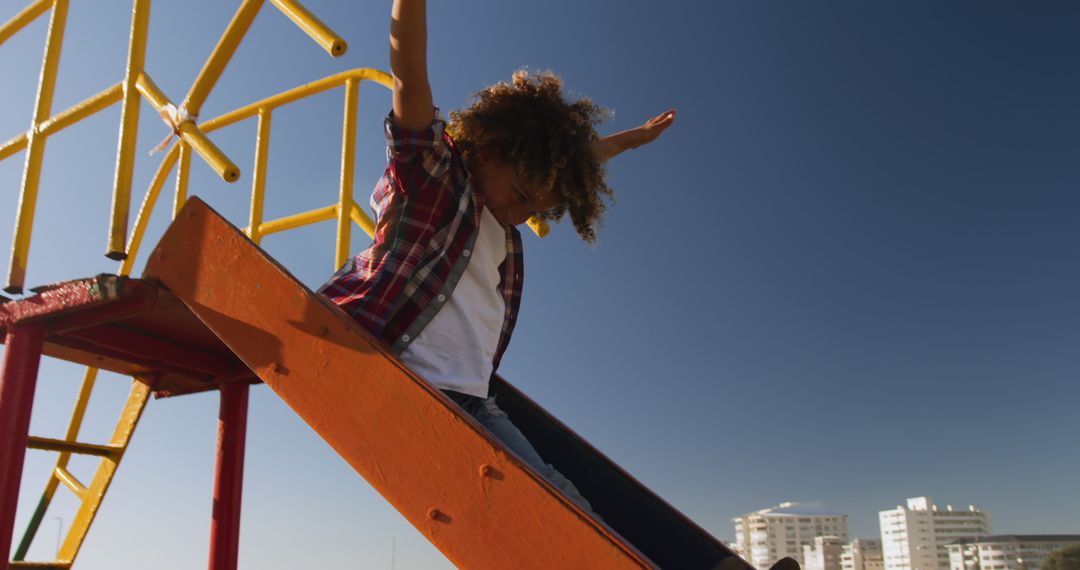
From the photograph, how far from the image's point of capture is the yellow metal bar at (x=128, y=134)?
2.11 metres

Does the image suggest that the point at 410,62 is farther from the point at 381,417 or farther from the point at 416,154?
the point at 381,417

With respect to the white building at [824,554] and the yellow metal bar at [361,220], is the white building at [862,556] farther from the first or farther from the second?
the yellow metal bar at [361,220]

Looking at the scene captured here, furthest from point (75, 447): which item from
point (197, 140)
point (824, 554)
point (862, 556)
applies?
point (862, 556)

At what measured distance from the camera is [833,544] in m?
52.0

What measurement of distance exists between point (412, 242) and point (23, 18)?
2.42 meters

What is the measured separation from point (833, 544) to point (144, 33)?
57.0m

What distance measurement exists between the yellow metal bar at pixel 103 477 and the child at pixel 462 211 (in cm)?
166

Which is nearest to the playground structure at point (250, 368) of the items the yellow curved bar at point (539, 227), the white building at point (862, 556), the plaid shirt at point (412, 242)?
the plaid shirt at point (412, 242)

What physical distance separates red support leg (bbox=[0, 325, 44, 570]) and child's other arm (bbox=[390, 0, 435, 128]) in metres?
1.40

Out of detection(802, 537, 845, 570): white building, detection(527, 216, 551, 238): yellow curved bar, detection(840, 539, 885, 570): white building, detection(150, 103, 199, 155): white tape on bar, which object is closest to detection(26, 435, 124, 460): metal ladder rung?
detection(150, 103, 199, 155): white tape on bar

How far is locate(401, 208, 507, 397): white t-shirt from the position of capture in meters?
1.72

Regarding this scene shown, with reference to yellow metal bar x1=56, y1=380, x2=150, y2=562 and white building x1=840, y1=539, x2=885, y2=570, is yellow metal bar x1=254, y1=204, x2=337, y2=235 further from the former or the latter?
white building x1=840, y1=539, x2=885, y2=570

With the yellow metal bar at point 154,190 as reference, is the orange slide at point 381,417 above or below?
below

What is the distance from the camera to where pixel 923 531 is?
49000 mm
